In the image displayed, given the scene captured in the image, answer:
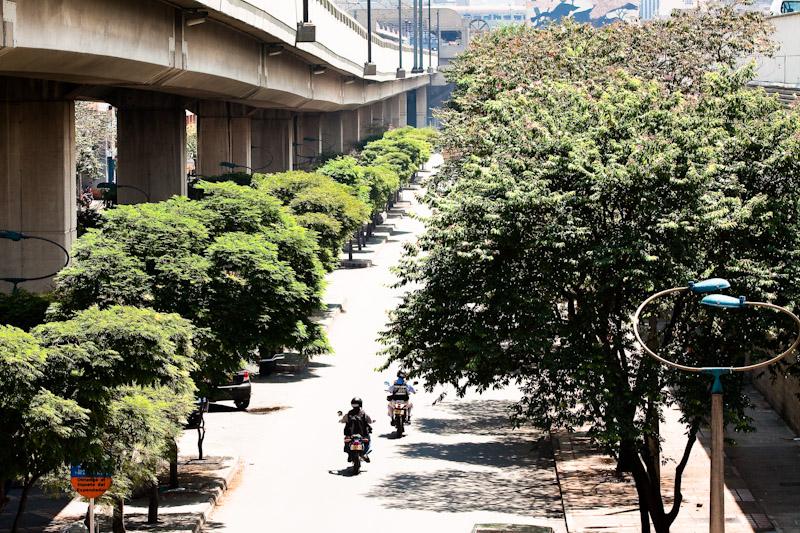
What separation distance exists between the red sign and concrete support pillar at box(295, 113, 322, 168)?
8387 centimetres

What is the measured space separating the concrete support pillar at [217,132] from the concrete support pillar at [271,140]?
17.0 metres

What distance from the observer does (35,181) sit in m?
37.4

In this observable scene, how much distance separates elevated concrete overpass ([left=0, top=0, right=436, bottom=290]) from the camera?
88.8 ft

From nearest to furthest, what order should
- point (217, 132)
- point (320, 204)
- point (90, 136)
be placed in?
1. point (320, 204)
2. point (217, 132)
3. point (90, 136)

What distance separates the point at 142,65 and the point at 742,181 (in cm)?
1375

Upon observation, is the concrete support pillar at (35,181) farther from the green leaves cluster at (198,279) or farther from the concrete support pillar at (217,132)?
the concrete support pillar at (217,132)

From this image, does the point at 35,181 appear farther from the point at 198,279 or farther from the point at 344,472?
the point at 198,279

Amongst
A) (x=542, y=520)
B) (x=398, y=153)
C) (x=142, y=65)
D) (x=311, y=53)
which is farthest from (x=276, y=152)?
(x=542, y=520)

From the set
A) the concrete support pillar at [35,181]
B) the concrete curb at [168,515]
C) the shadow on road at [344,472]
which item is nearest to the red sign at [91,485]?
the concrete curb at [168,515]

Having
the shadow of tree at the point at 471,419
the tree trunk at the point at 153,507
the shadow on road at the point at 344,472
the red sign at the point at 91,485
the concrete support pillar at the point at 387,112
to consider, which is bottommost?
the shadow on road at the point at 344,472

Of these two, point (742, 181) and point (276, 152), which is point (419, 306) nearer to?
point (742, 181)

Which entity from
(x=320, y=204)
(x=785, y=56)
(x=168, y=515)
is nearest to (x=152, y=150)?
A: (x=320, y=204)

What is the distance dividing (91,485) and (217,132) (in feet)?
156

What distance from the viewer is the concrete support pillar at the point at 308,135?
341 ft
